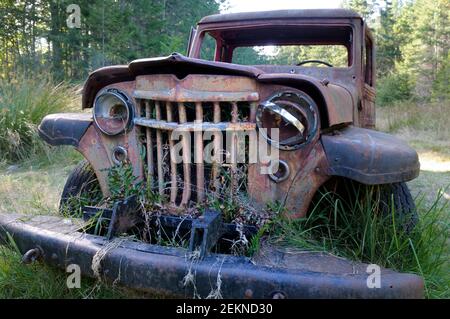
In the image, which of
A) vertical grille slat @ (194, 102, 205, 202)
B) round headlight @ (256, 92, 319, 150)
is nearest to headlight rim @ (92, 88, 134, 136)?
vertical grille slat @ (194, 102, 205, 202)

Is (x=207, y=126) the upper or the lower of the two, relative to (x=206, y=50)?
lower

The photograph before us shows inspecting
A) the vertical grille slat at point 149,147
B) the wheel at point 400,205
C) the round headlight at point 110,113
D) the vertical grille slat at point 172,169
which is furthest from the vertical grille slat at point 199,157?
the wheel at point 400,205

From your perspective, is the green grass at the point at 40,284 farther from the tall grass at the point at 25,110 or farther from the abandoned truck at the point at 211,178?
the tall grass at the point at 25,110

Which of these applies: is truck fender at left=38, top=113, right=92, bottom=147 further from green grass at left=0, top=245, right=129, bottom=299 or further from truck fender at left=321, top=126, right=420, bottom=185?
truck fender at left=321, top=126, right=420, bottom=185

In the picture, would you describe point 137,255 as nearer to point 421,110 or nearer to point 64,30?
point 421,110

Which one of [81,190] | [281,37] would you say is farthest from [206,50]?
[81,190]

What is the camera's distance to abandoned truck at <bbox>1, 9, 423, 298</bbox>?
161 cm

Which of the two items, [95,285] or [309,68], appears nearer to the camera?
[95,285]

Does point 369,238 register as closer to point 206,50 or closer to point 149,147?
point 149,147

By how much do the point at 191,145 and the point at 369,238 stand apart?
94cm

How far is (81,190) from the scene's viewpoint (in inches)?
105

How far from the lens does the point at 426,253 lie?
6.92ft

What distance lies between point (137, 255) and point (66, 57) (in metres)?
14.3
